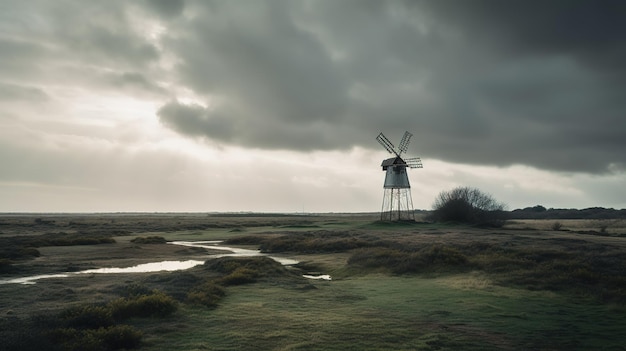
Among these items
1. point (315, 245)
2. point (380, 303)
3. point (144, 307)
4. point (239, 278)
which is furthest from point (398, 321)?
point (315, 245)

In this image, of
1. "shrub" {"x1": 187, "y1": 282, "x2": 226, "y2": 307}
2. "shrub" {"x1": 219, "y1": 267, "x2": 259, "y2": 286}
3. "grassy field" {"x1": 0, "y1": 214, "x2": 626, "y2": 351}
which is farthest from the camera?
"shrub" {"x1": 219, "y1": 267, "x2": 259, "y2": 286}

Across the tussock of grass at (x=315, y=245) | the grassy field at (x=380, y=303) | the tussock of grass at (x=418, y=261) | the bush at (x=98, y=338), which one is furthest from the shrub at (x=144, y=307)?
the tussock of grass at (x=315, y=245)

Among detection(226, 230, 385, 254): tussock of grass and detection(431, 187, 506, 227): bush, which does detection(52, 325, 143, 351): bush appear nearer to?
detection(226, 230, 385, 254): tussock of grass

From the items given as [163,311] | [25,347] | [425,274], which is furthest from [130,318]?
[425,274]

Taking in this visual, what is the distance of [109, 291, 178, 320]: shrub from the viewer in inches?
758

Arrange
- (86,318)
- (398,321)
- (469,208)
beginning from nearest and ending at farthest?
(86,318), (398,321), (469,208)

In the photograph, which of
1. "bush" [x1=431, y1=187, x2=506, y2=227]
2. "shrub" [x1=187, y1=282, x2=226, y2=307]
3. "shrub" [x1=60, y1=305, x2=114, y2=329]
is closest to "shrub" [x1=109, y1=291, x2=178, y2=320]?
"shrub" [x1=60, y1=305, x2=114, y2=329]

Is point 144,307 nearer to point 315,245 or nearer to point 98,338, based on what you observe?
point 98,338

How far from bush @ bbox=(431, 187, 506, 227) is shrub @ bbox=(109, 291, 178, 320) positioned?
97.5 metres

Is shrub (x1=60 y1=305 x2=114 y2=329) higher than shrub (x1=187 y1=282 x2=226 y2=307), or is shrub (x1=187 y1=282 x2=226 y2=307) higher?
shrub (x1=60 y1=305 x2=114 y2=329)

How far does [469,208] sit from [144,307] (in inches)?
4022

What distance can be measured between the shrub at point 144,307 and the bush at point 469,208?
97.5m

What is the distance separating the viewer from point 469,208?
110 m

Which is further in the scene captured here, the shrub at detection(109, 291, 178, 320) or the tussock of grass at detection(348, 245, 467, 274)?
the tussock of grass at detection(348, 245, 467, 274)
